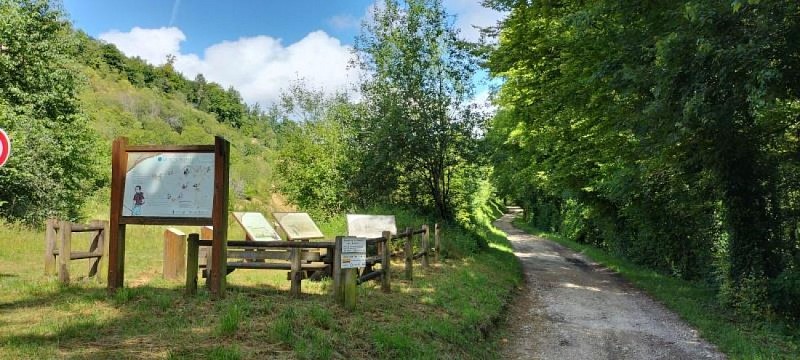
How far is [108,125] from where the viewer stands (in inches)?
2057

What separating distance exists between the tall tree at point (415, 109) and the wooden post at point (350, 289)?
396 inches

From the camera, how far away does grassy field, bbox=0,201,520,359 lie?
4.62m

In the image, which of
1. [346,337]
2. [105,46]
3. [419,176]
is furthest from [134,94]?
[346,337]

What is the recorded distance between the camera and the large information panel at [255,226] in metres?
9.62

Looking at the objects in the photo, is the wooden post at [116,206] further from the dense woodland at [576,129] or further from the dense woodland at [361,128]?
the dense woodland at [361,128]

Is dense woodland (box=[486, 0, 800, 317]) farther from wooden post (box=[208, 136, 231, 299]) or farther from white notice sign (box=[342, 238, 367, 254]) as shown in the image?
wooden post (box=[208, 136, 231, 299])

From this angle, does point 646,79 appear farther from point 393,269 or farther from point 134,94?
point 134,94

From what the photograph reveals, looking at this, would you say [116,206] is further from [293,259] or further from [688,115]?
[688,115]

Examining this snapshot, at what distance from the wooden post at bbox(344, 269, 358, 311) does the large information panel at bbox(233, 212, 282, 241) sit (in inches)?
140

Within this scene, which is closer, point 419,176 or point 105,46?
point 419,176

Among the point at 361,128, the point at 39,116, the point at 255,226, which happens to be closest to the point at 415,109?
the point at 361,128

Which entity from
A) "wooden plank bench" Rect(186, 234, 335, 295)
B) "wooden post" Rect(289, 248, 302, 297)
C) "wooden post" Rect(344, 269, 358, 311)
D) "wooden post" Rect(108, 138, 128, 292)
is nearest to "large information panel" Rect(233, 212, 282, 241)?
"wooden plank bench" Rect(186, 234, 335, 295)

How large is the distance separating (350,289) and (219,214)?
6.47 feet

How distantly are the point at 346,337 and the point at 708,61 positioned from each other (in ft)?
20.5
